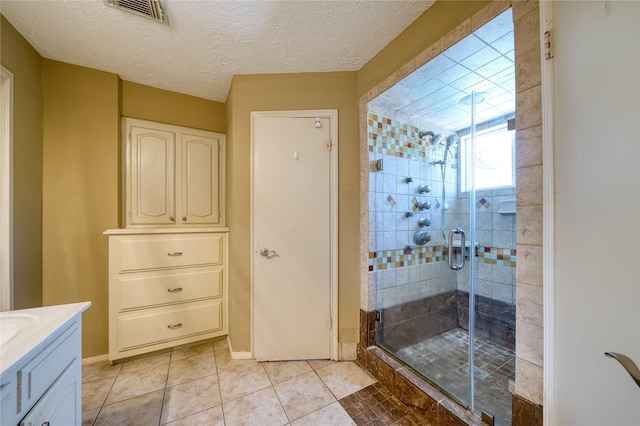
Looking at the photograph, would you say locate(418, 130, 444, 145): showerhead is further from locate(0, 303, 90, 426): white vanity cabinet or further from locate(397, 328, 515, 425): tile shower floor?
locate(0, 303, 90, 426): white vanity cabinet

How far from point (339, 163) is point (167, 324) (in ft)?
6.71

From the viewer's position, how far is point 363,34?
5.00 ft

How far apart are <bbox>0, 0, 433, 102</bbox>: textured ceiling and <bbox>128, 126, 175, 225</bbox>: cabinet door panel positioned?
52 centimetres

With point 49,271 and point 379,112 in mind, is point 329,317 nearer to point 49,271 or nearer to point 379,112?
point 379,112

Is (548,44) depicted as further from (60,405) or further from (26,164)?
(26,164)

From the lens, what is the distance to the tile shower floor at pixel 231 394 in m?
1.33

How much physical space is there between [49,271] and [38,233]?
0.99 feet

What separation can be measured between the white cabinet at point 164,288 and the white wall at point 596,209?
2285 millimetres

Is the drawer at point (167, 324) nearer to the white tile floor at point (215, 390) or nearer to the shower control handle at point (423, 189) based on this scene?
the white tile floor at point (215, 390)

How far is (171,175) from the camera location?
2170 mm

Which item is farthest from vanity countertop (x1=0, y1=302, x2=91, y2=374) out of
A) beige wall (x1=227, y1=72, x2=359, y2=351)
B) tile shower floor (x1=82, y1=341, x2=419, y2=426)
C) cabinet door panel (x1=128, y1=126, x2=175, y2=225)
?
cabinet door panel (x1=128, y1=126, x2=175, y2=225)

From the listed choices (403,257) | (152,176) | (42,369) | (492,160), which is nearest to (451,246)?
(403,257)

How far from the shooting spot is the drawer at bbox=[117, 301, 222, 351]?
1.84 meters

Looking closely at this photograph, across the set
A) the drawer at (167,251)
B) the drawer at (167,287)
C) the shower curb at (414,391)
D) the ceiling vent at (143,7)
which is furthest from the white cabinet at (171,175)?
the shower curb at (414,391)
